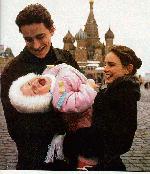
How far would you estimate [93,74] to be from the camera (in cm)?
194

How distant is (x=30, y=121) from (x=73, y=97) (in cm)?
25

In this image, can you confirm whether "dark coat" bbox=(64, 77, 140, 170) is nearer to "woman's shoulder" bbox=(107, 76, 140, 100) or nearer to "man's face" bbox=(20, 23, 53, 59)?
"woman's shoulder" bbox=(107, 76, 140, 100)

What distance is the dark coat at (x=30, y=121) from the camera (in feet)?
5.26

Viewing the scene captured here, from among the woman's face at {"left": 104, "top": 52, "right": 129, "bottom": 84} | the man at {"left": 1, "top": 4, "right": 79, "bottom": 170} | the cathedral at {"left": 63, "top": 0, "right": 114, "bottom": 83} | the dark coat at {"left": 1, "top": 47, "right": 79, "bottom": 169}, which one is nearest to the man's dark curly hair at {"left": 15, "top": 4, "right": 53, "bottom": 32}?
the man at {"left": 1, "top": 4, "right": 79, "bottom": 170}

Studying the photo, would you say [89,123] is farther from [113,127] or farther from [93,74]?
[93,74]

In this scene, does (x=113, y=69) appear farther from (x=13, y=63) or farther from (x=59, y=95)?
(x=13, y=63)

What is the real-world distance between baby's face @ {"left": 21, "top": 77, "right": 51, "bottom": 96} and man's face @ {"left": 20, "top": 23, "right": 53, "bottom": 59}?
0.17m

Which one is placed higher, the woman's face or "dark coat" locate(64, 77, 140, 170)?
the woman's face

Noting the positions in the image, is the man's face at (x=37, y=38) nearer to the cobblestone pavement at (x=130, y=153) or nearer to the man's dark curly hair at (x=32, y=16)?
the man's dark curly hair at (x=32, y=16)

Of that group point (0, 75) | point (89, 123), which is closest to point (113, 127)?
point (89, 123)

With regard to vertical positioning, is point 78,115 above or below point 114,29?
below

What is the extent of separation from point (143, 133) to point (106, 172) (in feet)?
6.66

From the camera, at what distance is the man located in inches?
63.3

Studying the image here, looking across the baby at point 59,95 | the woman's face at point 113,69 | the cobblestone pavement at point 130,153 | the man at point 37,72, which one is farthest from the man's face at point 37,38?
the cobblestone pavement at point 130,153
